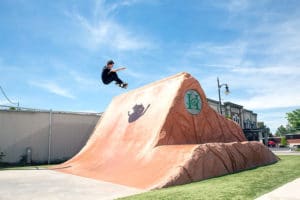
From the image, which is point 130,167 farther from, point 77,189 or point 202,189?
point 202,189

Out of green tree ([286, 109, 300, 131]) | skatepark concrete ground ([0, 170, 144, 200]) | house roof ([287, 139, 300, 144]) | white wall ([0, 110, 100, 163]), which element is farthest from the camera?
green tree ([286, 109, 300, 131])

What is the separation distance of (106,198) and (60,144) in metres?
15.4

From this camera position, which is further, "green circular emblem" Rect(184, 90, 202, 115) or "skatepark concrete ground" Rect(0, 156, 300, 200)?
"green circular emblem" Rect(184, 90, 202, 115)

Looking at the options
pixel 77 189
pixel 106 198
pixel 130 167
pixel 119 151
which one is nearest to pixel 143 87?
pixel 119 151

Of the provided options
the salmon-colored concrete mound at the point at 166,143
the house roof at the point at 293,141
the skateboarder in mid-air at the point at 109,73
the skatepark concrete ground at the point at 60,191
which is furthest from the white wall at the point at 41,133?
the house roof at the point at 293,141

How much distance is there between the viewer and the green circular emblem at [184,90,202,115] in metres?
13.7

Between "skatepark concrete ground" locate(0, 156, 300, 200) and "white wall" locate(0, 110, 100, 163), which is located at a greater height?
"white wall" locate(0, 110, 100, 163)

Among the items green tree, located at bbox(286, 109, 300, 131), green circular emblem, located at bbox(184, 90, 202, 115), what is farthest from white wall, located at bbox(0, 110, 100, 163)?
green tree, located at bbox(286, 109, 300, 131)

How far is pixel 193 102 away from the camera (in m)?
14.1

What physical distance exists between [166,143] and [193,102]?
3495 mm

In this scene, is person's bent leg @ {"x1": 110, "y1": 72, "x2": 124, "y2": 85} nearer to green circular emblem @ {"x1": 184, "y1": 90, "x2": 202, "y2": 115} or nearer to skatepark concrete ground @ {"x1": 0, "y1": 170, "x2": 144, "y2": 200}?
green circular emblem @ {"x1": 184, "y1": 90, "x2": 202, "y2": 115}

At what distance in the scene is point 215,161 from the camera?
966cm

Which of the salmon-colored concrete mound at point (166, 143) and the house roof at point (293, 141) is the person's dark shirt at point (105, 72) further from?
the house roof at point (293, 141)

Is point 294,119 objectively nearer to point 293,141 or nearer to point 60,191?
point 293,141
